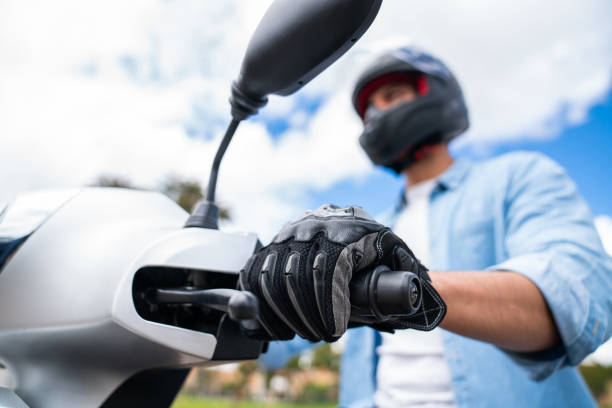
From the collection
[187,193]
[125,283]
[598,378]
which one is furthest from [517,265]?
[598,378]

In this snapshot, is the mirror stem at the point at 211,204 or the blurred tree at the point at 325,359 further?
the blurred tree at the point at 325,359

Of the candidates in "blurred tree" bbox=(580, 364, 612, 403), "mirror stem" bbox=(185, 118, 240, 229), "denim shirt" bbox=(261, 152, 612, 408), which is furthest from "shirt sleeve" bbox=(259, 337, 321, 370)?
"blurred tree" bbox=(580, 364, 612, 403)

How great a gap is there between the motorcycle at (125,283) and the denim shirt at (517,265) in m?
0.59

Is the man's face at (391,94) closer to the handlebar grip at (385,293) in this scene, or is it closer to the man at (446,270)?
the man at (446,270)

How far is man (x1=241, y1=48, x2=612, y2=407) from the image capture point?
571mm

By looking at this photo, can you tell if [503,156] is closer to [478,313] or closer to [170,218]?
[478,313]

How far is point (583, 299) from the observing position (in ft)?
3.21

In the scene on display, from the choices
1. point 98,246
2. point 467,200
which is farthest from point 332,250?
point 467,200

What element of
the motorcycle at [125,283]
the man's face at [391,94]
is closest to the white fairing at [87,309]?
the motorcycle at [125,283]

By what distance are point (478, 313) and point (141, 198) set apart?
647mm

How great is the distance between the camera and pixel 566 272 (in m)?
0.98

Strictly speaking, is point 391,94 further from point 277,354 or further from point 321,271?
point 321,271

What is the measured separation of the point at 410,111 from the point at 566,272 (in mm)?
1187

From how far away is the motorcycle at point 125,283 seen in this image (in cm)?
62
